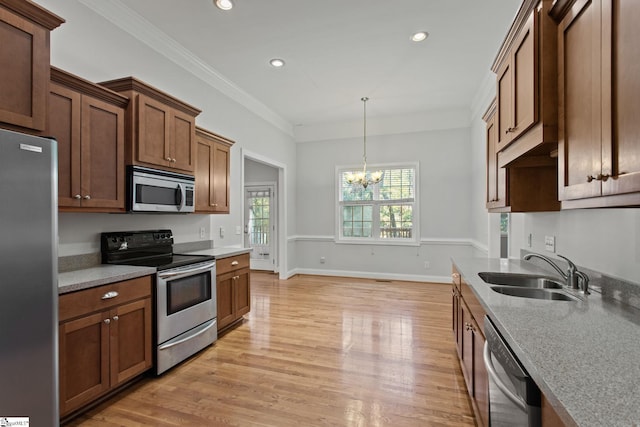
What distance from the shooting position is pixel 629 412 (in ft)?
2.25

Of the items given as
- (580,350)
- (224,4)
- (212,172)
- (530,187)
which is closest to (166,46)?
(224,4)

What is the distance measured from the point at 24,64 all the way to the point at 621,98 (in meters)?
2.70

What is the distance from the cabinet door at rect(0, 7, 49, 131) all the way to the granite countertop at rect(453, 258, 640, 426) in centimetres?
249

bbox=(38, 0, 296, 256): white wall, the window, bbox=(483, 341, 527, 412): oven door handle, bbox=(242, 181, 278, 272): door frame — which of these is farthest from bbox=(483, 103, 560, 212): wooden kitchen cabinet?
bbox=(242, 181, 278, 272): door frame

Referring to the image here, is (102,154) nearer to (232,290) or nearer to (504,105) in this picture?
(232,290)

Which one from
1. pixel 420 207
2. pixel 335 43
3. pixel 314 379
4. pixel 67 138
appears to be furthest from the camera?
pixel 420 207

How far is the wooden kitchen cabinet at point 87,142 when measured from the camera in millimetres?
2031

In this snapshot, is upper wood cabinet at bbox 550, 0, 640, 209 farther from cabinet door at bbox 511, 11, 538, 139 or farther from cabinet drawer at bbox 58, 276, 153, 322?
cabinet drawer at bbox 58, 276, 153, 322

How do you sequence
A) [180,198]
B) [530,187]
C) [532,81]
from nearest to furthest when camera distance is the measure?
[532,81], [530,187], [180,198]

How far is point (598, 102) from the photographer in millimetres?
1134

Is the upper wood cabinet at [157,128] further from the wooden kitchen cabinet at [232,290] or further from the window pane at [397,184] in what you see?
the window pane at [397,184]

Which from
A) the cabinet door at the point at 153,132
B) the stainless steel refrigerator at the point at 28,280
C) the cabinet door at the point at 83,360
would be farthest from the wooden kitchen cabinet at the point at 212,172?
the stainless steel refrigerator at the point at 28,280

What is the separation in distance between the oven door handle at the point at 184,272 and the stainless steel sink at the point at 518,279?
2371 mm

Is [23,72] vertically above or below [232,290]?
above
